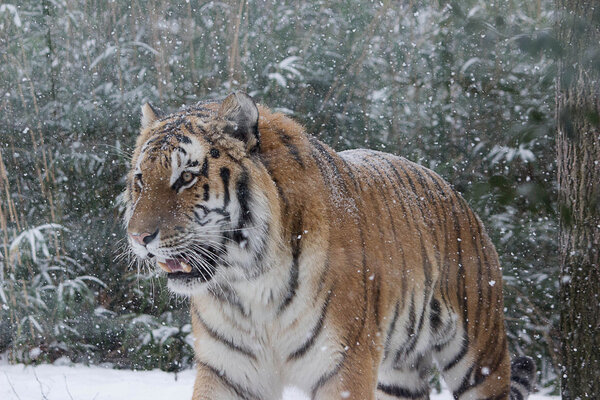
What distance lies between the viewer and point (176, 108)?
16.8 ft

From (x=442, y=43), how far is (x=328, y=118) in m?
0.96

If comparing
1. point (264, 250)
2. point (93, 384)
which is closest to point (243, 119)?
point (264, 250)

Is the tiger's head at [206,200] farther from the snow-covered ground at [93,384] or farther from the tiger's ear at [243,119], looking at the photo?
the snow-covered ground at [93,384]

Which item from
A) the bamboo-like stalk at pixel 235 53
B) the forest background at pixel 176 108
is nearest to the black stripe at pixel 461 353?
the forest background at pixel 176 108

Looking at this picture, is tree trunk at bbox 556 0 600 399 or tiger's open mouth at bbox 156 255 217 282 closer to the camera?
tiger's open mouth at bbox 156 255 217 282

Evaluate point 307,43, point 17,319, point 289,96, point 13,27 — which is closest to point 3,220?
point 17,319

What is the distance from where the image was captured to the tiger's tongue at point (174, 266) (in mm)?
2302

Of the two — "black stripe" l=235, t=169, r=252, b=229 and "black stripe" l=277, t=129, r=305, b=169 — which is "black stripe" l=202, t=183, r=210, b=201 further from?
"black stripe" l=277, t=129, r=305, b=169

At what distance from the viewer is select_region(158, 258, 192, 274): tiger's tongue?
230 cm

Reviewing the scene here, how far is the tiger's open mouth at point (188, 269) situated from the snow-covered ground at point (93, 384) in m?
1.54

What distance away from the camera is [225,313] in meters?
2.44

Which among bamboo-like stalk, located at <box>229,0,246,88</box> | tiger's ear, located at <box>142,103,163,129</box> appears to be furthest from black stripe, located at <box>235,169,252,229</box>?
bamboo-like stalk, located at <box>229,0,246,88</box>

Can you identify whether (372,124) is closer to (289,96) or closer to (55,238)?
(289,96)

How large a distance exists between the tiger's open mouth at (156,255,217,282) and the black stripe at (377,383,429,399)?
137 cm
